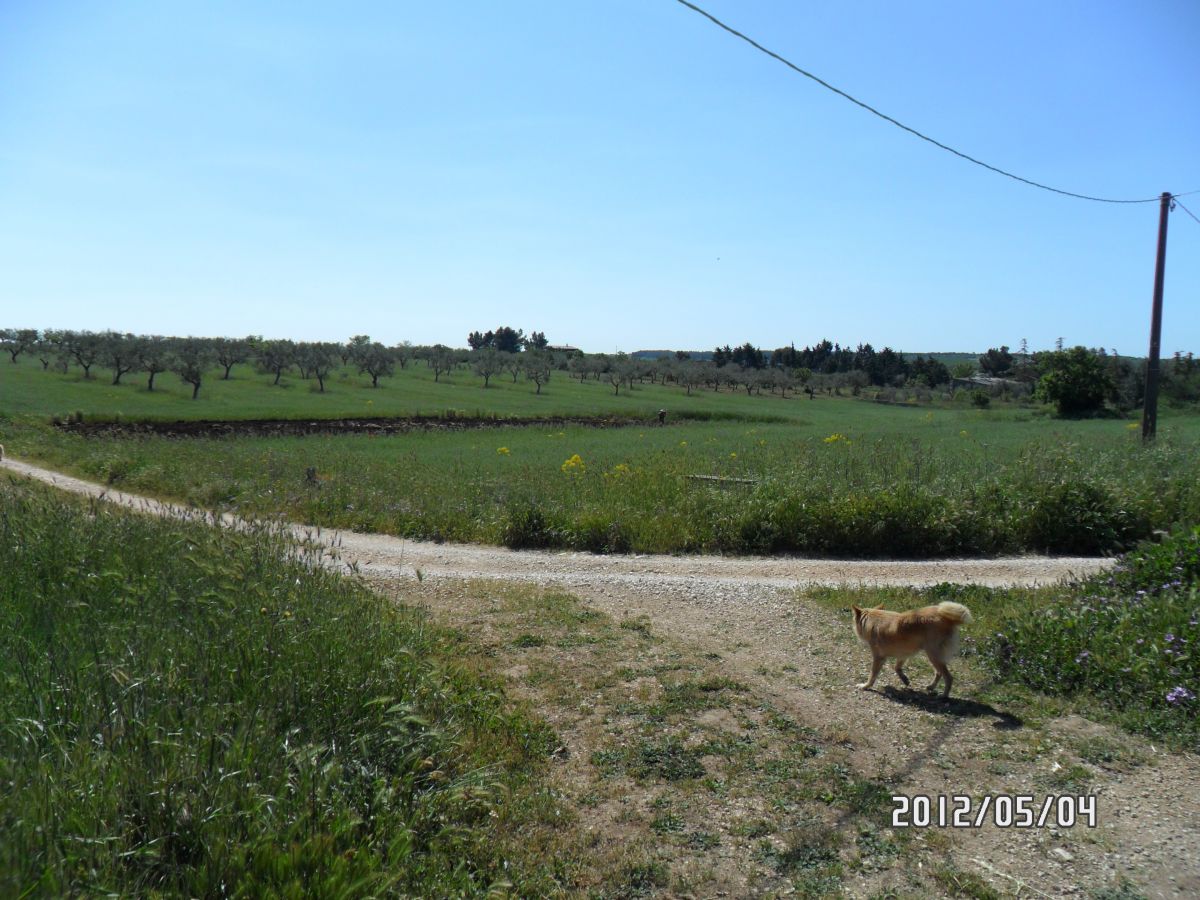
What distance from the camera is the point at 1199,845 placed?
452cm

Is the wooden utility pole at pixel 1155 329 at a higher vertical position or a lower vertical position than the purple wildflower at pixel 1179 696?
higher

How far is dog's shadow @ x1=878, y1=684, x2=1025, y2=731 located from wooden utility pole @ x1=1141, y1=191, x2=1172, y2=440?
66.3 ft

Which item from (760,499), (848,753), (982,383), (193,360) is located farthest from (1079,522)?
(982,383)

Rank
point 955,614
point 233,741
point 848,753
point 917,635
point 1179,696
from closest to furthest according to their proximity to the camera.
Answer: point 233,741, point 848,753, point 1179,696, point 955,614, point 917,635

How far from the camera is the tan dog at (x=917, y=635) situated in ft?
21.5

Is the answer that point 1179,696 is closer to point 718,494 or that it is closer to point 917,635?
point 917,635

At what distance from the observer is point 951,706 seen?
6562 millimetres

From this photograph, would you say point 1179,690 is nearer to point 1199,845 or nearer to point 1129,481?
point 1199,845

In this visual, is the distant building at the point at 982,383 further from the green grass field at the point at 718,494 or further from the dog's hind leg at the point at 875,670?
the dog's hind leg at the point at 875,670

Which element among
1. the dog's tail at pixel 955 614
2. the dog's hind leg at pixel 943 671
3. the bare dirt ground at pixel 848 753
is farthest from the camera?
the dog's hind leg at pixel 943 671

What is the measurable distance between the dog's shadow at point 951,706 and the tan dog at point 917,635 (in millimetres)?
92

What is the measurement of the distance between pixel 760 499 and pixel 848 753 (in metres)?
9.31

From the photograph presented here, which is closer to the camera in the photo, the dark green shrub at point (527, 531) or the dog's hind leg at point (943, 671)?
the dog's hind leg at point (943, 671)
